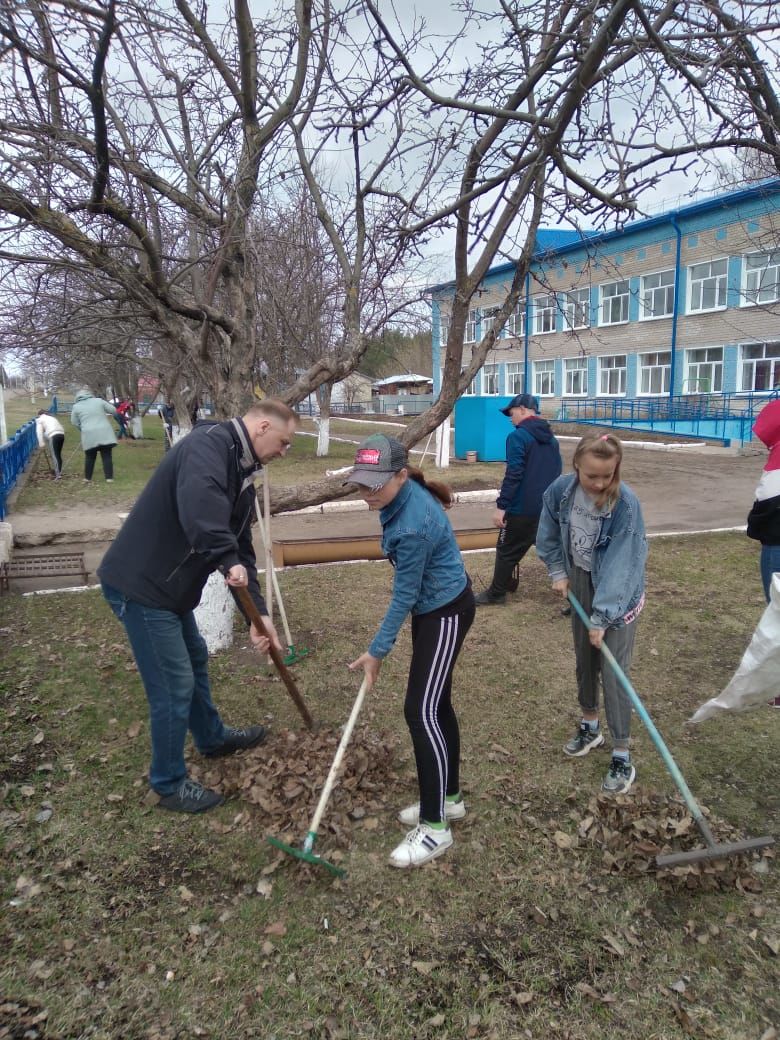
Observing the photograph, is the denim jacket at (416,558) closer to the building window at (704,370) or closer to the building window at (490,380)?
the building window at (704,370)

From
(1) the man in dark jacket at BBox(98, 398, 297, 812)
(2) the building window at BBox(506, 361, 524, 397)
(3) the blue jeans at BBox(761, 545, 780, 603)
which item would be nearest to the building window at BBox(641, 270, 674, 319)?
(2) the building window at BBox(506, 361, 524, 397)

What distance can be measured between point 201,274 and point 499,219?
2723 millimetres

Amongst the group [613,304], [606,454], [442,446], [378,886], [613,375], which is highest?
[613,304]

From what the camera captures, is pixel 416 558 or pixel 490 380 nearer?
pixel 416 558

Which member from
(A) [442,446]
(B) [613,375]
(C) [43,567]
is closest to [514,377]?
(B) [613,375]

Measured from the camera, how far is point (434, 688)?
2656 mm

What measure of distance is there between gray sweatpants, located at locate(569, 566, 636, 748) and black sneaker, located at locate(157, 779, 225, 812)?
6.26 feet

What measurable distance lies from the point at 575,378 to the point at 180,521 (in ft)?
101

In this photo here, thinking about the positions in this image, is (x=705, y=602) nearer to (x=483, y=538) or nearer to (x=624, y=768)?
(x=483, y=538)

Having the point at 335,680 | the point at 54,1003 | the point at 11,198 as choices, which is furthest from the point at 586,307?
the point at 54,1003

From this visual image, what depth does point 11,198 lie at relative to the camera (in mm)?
3369

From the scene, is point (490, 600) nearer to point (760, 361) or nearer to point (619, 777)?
point (619, 777)

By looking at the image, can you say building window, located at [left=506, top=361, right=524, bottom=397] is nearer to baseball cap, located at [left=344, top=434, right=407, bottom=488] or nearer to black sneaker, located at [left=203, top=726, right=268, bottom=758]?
black sneaker, located at [left=203, top=726, right=268, bottom=758]

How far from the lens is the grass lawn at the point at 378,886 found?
2143mm
